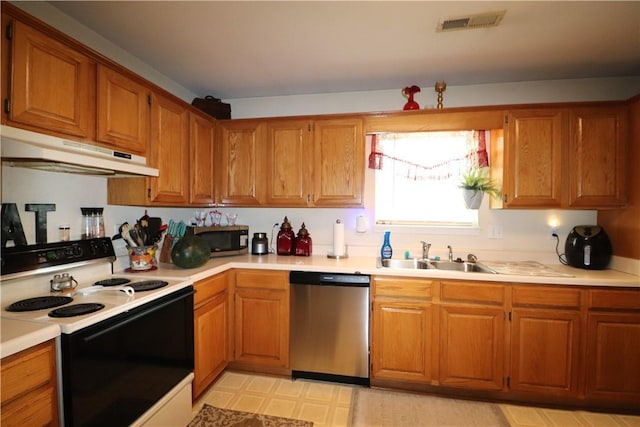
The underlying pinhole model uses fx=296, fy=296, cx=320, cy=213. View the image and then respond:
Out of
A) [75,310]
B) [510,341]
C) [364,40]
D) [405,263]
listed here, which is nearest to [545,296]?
[510,341]

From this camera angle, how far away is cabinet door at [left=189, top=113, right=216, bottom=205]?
2438 millimetres

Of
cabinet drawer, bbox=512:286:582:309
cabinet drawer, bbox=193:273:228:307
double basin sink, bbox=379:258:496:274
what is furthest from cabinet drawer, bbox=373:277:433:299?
cabinet drawer, bbox=193:273:228:307

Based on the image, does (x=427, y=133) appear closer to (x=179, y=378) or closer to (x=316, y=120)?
(x=316, y=120)

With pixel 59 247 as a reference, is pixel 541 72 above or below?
above

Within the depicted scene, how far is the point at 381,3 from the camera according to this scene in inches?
63.6

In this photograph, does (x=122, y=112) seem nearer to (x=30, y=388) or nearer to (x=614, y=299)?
(x=30, y=388)

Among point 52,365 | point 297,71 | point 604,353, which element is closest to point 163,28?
point 297,71

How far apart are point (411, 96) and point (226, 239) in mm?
2081

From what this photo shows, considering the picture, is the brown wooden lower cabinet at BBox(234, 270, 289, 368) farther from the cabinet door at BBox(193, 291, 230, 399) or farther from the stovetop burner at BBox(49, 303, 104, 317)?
the stovetop burner at BBox(49, 303, 104, 317)

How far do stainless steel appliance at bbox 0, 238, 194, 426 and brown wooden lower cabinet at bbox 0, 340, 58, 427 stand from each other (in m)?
0.03

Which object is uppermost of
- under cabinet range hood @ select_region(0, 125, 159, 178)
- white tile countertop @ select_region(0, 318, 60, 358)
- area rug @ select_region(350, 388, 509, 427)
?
under cabinet range hood @ select_region(0, 125, 159, 178)

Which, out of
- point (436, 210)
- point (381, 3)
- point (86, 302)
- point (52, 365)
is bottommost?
point (52, 365)

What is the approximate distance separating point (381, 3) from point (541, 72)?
5.40ft

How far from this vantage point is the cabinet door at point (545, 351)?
1.98 metres
